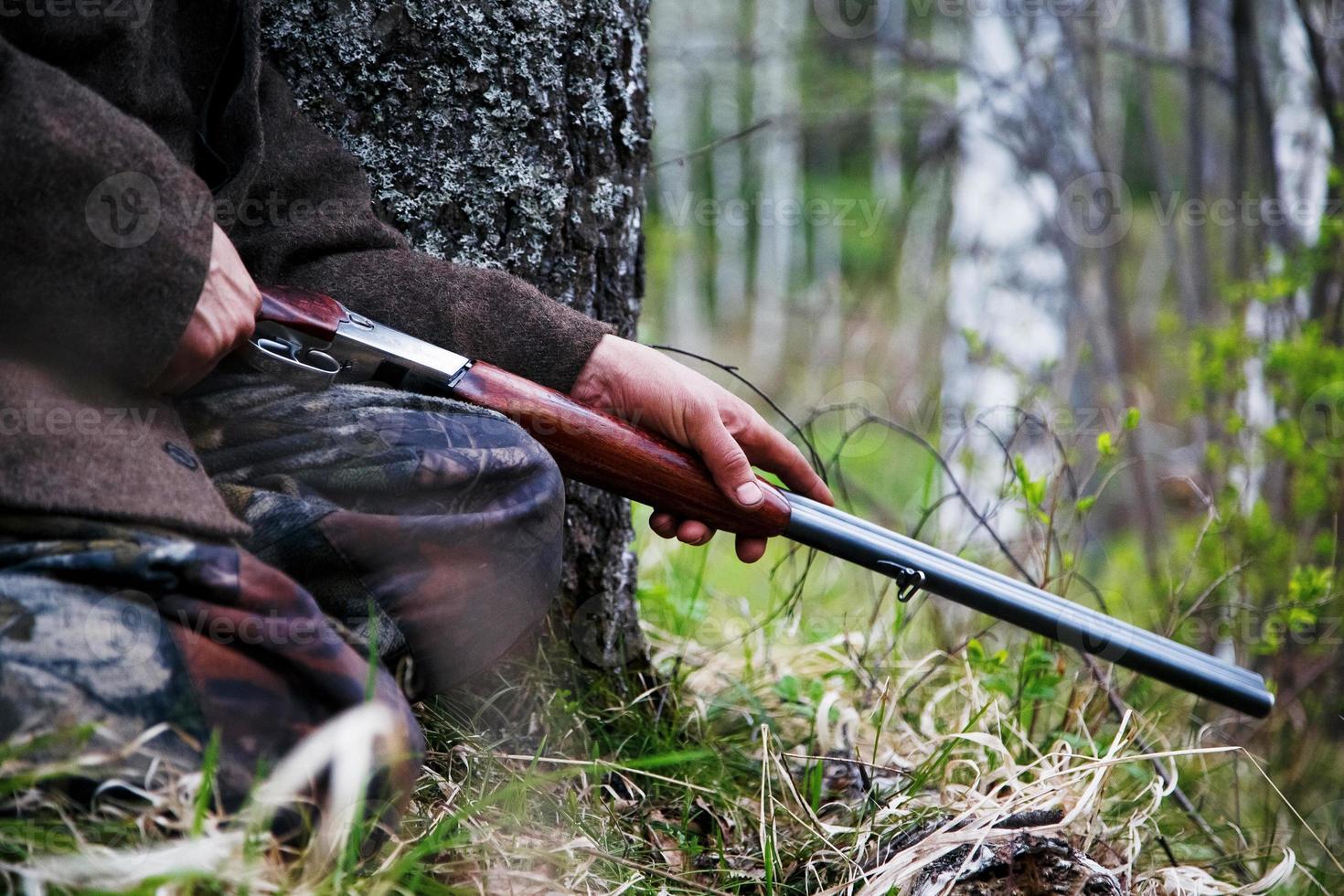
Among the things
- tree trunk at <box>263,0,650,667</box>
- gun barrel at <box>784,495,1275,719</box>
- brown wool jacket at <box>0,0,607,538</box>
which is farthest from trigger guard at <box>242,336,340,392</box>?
gun barrel at <box>784,495,1275,719</box>

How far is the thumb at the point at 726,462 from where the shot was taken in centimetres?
184

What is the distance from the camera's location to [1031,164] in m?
5.02

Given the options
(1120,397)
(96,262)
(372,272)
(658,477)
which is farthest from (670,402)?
(1120,397)

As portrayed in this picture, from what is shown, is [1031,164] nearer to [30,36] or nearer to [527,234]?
[527,234]

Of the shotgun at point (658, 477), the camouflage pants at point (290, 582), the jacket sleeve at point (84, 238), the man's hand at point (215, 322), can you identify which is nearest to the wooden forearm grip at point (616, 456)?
the shotgun at point (658, 477)

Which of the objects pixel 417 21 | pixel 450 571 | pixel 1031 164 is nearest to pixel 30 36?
pixel 417 21

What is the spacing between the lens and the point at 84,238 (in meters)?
1.35

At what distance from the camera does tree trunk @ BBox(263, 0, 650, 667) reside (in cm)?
201

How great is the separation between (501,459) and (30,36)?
84 cm

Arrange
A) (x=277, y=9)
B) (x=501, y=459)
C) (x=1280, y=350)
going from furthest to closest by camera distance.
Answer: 1. (x=1280, y=350)
2. (x=277, y=9)
3. (x=501, y=459)

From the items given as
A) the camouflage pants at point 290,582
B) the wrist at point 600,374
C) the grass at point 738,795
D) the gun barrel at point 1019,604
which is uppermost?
the wrist at point 600,374

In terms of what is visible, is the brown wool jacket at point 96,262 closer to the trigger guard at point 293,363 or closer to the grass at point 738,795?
the trigger guard at point 293,363

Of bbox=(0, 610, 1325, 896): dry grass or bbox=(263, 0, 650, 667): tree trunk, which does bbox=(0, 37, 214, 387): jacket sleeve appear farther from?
bbox=(263, 0, 650, 667): tree trunk

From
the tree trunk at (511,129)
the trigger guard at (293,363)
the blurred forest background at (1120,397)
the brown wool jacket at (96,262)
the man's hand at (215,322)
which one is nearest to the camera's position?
the brown wool jacket at (96,262)
